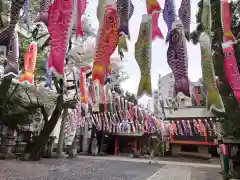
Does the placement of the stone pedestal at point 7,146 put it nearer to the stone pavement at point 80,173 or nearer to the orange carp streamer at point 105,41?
the stone pavement at point 80,173

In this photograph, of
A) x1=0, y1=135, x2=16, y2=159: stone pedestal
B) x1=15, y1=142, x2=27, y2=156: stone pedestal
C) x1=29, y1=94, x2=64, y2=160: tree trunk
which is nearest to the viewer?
x1=29, y1=94, x2=64, y2=160: tree trunk

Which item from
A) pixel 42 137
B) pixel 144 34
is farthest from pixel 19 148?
pixel 144 34

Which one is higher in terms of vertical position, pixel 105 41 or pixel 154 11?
pixel 154 11

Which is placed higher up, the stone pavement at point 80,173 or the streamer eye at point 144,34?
the streamer eye at point 144,34

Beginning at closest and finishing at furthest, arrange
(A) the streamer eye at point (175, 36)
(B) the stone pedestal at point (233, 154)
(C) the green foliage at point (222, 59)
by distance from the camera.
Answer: (A) the streamer eye at point (175, 36) < (C) the green foliage at point (222, 59) < (B) the stone pedestal at point (233, 154)

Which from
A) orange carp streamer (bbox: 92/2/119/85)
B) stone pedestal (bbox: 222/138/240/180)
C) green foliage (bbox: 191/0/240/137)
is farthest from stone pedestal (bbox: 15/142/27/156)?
orange carp streamer (bbox: 92/2/119/85)

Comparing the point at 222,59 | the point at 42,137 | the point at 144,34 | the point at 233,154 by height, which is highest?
the point at 222,59

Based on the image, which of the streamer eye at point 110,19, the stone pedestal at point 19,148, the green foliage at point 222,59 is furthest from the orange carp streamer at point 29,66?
the stone pedestal at point 19,148

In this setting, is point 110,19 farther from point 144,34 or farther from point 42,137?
point 42,137

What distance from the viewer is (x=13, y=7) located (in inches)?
176

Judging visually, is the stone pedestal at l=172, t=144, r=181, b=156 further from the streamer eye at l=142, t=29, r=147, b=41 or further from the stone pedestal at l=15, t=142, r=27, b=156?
the streamer eye at l=142, t=29, r=147, b=41

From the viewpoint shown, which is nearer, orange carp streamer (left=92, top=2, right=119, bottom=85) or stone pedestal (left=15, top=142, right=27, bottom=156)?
orange carp streamer (left=92, top=2, right=119, bottom=85)

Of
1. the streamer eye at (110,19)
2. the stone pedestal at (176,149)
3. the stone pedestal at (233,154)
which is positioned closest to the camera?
the streamer eye at (110,19)

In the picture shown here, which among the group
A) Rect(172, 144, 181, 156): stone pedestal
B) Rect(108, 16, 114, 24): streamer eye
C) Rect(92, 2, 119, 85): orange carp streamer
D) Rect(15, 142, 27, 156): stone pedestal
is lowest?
Rect(172, 144, 181, 156): stone pedestal
